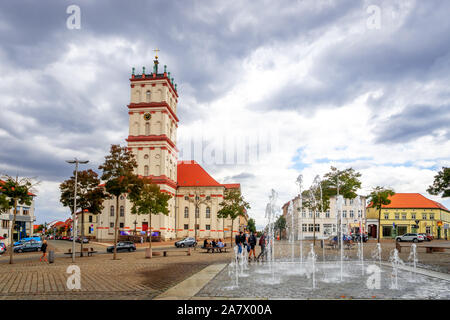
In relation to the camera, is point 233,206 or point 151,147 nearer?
point 233,206

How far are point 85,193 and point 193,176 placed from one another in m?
49.1

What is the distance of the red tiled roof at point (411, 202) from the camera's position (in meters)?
81.8

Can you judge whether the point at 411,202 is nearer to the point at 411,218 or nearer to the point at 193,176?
the point at 411,218

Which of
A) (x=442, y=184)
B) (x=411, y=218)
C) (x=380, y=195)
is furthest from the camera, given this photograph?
(x=411, y=218)

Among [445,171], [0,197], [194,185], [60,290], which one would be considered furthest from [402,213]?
[60,290]

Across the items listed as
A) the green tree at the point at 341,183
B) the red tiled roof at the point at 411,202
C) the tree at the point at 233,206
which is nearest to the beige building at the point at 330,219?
the red tiled roof at the point at 411,202

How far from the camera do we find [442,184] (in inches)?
1166

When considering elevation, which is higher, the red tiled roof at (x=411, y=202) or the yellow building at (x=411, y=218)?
the red tiled roof at (x=411, y=202)

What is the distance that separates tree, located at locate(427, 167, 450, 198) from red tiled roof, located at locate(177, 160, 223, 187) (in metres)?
54.3

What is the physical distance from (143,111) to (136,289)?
6244 centimetres

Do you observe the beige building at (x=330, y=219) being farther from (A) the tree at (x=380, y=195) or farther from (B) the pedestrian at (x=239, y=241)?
(B) the pedestrian at (x=239, y=241)

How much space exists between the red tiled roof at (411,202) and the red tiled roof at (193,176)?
3756 cm

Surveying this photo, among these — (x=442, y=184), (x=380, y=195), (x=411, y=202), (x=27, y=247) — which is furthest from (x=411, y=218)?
(x=27, y=247)

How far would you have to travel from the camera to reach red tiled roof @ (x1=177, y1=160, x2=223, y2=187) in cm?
8100
